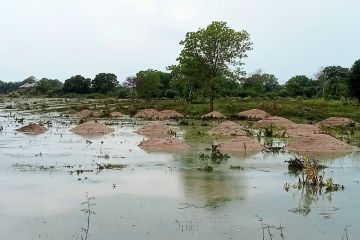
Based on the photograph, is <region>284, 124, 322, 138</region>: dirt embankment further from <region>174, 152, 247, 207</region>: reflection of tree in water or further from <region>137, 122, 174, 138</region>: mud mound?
<region>174, 152, 247, 207</region>: reflection of tree in water

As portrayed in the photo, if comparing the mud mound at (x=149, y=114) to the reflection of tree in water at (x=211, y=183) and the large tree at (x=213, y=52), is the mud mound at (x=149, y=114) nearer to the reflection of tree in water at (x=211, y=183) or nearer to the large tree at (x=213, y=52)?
the large tree at (x=213, y=52)

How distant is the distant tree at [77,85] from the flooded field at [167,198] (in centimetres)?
7719

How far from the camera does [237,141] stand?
70.4 feet

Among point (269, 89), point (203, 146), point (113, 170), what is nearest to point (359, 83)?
point (203, 146)

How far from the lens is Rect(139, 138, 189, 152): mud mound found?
2100 centimetres

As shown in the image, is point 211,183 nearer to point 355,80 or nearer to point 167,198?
point 167,198

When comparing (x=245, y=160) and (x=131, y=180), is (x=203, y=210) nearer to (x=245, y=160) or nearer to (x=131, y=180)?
(x=131, y=180)

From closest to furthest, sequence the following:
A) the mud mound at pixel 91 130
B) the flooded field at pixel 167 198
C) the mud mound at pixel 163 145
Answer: the flooded field at pixel 167 198, the mud mound at pixel 163 145, the mud mound at pixel 91 130

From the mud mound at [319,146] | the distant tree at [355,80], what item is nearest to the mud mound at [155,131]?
the mud mound at [319,146]

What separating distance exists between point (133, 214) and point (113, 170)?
18.7ft

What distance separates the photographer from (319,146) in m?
20.7

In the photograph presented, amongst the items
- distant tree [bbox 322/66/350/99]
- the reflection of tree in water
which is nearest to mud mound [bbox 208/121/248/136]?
the reflection of tree in water

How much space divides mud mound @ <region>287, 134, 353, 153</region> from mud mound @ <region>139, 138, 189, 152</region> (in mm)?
4694

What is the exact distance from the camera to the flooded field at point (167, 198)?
9212mm
